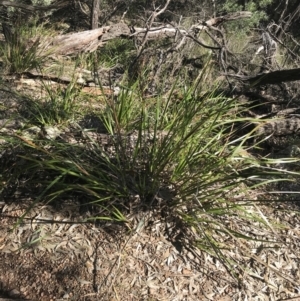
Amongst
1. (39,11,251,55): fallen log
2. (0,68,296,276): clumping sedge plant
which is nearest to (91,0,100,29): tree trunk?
→ (39,11,251,55): fallen log

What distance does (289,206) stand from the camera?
3143mm

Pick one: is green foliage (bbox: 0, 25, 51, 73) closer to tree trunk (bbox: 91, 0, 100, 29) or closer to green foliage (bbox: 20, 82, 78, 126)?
Answer: green foliage (bbox: 20, 82, 78, 126)

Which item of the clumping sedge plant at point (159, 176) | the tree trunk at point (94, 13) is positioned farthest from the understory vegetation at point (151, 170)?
the tree trunk at point (94, 13)

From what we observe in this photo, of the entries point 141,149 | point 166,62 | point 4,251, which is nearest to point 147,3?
point 166,62

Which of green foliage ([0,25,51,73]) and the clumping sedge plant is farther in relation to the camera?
green foliage ([0,25,51,73])

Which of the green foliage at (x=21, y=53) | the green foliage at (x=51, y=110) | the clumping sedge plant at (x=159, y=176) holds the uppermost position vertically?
the clumping sedge plant at (x=159, y=176)

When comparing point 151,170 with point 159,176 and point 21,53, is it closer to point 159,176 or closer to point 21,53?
point 159,176

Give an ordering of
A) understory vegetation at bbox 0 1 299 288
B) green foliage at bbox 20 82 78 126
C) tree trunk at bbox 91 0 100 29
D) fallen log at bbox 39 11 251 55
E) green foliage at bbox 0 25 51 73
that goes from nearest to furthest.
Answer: understory vegetation at bbox 0 1 299 288 < green foliage at bbox 20 82 78 126 < green foliage at bbox 0 25 51 73 < fallen log at bbox 39 11 251 55 < tree trunk at bbox 91 0 100 29

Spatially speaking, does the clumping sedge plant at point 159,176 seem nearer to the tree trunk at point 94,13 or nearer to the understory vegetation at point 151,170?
the understory vegetation at point 151,170

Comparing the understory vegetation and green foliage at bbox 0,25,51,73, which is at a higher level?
the understory vegetation

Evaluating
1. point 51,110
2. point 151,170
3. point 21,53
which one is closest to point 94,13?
point 21,53

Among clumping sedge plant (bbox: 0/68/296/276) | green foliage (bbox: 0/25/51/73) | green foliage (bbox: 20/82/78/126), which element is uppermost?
clumping sedge plant (bbox: 0/68/296/276)

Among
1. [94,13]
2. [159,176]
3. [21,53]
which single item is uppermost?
[159,176]

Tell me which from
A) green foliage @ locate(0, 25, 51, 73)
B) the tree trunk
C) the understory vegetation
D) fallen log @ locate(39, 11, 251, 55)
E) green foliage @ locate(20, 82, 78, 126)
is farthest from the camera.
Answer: the tree trunk
